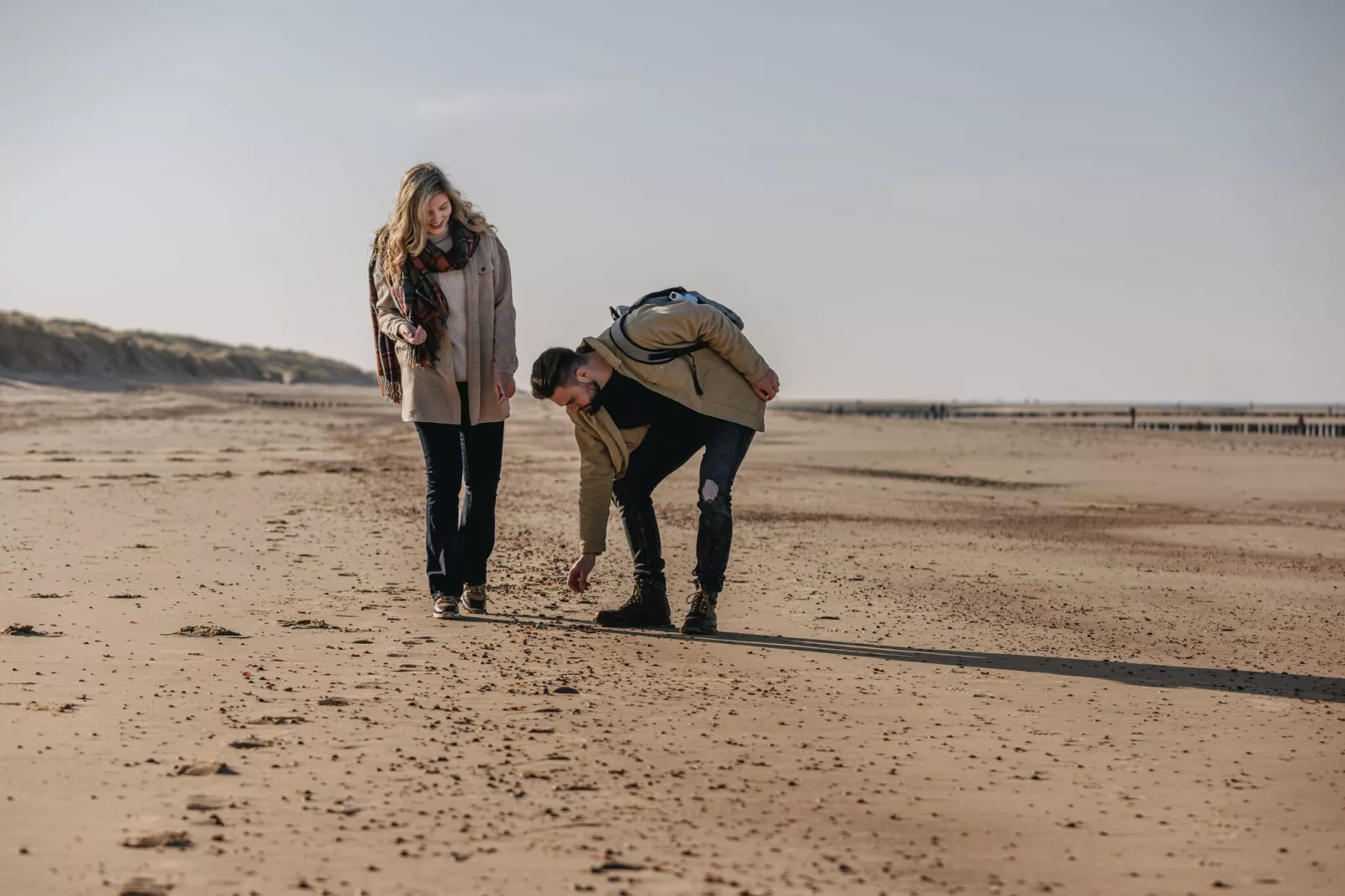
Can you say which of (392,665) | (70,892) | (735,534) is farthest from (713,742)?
(735,534)

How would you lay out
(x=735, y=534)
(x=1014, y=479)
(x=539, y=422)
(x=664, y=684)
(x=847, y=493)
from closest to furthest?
(x=664, y=684)
(x=735, y=534)
(x=847, y=493)
(x=1014, y=479)
(x=539, y=422)

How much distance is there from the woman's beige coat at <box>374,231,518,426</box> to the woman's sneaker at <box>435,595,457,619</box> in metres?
0.80

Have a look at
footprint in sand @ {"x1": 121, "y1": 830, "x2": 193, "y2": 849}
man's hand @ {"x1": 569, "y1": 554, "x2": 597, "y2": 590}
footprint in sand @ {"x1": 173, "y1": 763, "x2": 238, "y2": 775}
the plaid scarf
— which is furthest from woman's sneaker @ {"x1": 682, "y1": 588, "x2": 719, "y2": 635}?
footprint in sand @ {"x1": 121, "y1": 830, "x2": 193, "y2": 849}

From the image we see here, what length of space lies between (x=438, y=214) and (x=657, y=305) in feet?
3.55

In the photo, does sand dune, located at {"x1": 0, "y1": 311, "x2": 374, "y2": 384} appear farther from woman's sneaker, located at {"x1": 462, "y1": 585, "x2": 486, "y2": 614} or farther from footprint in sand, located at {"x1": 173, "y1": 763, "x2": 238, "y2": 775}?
footprint in sand, located at {"x1": 173, "y1": 763, "x2": 238, "y2": 775}

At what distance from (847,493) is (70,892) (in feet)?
39.5

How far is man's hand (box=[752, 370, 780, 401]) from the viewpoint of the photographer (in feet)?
19.4

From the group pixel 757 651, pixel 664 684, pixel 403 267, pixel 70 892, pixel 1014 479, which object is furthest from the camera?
pixel 1014 479

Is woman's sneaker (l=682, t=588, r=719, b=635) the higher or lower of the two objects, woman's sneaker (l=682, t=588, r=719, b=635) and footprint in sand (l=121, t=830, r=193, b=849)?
the higher

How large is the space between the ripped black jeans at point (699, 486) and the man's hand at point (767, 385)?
0.57 ft

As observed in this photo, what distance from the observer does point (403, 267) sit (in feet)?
20.1

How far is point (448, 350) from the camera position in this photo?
6.14 metres

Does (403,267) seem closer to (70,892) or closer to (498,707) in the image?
(498,707)

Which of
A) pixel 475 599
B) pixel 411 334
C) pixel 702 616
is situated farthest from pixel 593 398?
pixel 475 599
